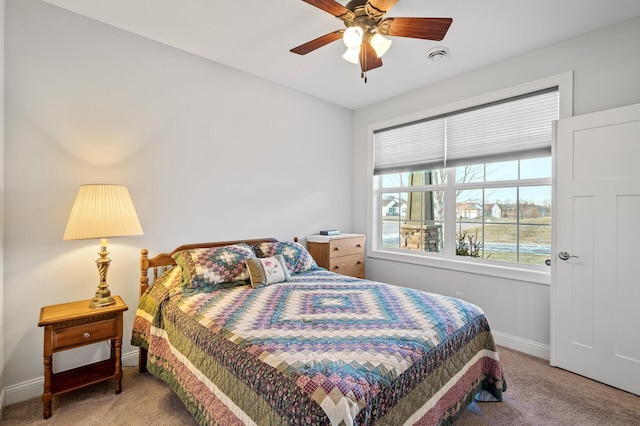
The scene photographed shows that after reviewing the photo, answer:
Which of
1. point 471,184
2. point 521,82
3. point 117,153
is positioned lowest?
point 471,184

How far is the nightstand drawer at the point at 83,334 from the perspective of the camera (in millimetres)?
1926

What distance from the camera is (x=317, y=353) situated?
4.52 ft

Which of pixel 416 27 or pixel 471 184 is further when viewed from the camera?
pixel 471 184

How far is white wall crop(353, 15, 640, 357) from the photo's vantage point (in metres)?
2.35

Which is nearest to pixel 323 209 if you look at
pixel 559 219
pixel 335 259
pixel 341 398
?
pixel 335 259

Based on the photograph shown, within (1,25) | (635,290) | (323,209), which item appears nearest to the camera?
(1,25)

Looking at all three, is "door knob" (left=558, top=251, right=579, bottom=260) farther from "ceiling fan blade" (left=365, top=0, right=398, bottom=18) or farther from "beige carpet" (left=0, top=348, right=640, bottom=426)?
"ceiling fan blade" (left=365, top=0, right=398, bottom=18)

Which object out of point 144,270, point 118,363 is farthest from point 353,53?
point 118,363

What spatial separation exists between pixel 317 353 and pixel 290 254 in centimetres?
161

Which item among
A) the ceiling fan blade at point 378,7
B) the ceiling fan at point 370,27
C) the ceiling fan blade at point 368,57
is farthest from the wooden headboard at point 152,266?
the ceiling fan blade at point 378,7

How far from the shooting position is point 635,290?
7.16 ft

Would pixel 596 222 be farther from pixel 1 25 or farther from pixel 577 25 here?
pixel 1 25

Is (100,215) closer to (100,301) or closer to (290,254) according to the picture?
(100,301)

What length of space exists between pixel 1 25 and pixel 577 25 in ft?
13.4
